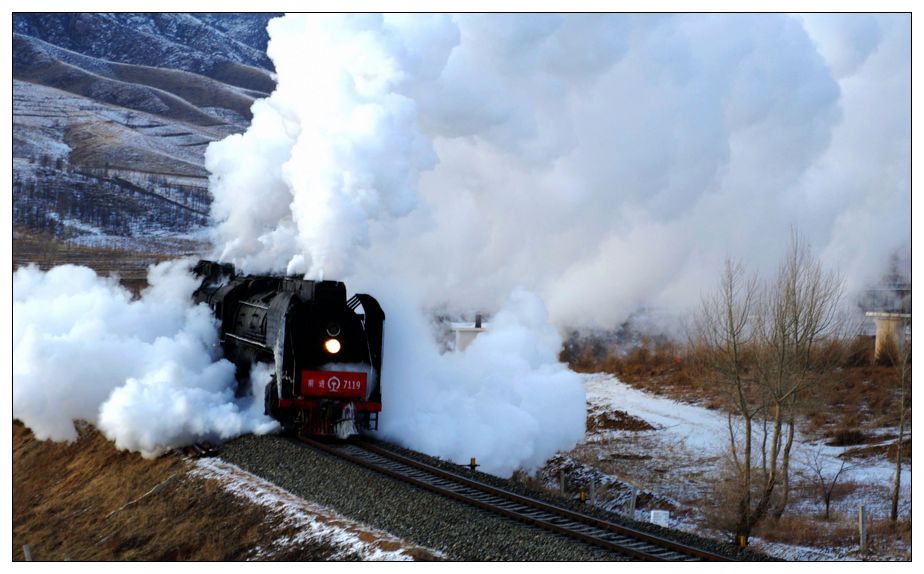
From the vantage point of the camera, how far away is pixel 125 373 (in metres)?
15.3

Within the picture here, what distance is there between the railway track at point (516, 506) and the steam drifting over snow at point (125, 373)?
6.45ft

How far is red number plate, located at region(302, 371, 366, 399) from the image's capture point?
1325cm

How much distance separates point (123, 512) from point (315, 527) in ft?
12.4

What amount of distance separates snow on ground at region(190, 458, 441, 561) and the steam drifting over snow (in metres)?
2.00

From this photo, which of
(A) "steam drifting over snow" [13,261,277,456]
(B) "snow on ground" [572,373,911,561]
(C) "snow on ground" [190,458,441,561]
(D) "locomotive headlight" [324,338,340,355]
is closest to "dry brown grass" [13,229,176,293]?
(A) "steam drifting over snow" [13,261,277,456]

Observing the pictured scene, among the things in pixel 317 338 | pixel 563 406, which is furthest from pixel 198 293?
pixel 563 406

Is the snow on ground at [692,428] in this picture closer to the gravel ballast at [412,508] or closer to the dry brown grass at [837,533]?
the dry brown grass at [837,533]

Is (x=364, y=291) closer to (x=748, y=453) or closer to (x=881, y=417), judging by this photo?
(x=748, y=453)

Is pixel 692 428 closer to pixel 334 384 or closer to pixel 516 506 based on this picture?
pixel 334 384

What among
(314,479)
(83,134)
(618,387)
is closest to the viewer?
(314,479)

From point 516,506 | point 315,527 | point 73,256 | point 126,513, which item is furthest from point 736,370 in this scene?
point 73,256

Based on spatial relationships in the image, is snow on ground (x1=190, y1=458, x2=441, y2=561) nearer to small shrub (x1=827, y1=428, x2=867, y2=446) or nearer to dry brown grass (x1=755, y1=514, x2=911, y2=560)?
dry brown grass (x1=755, y1=514, x2=911, y2=560)

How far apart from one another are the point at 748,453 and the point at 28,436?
13428 mm

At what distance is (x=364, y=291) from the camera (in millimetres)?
16562
